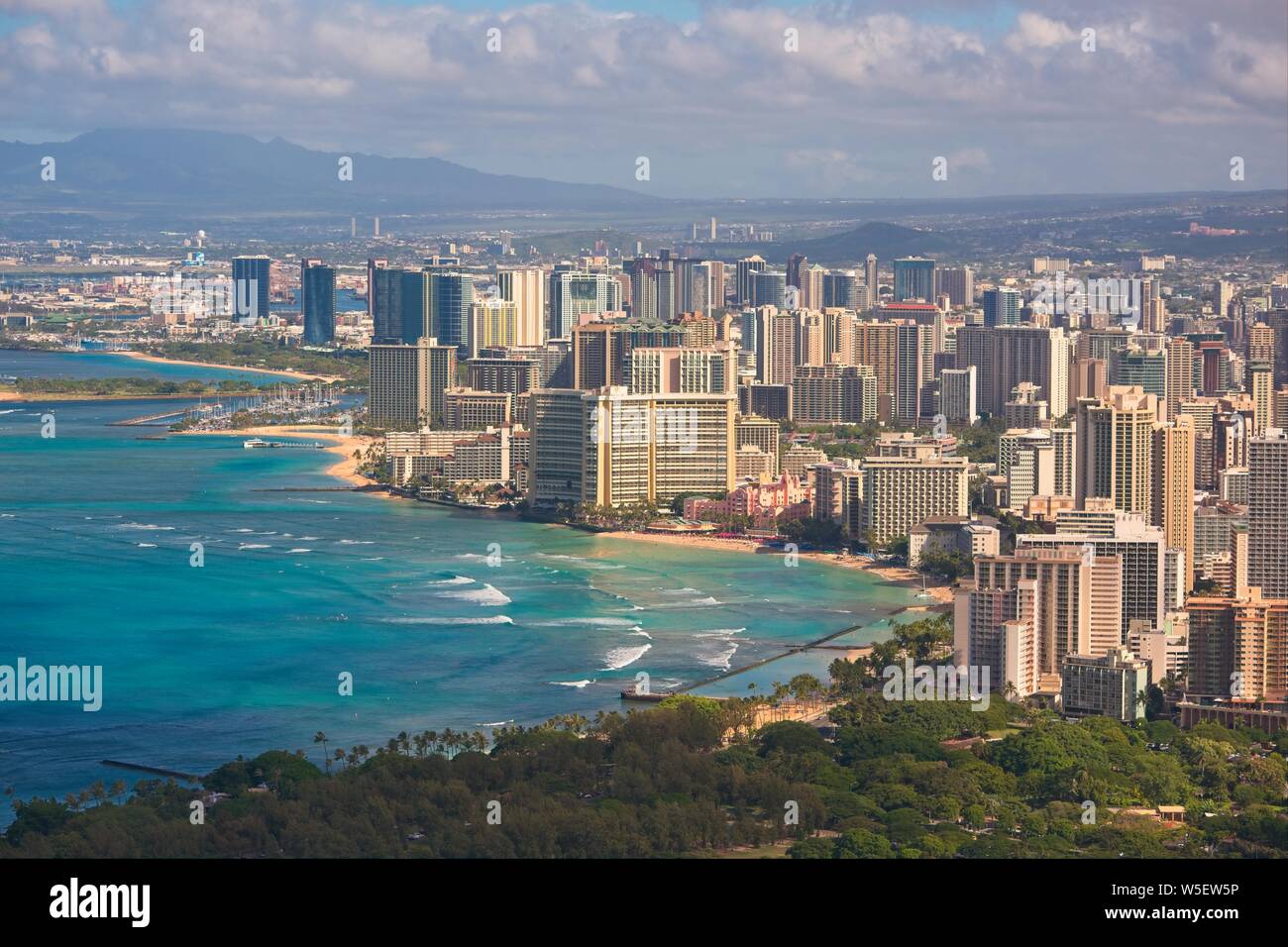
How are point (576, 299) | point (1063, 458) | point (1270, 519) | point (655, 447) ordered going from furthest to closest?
point (576, 299) < point (655, 447) < point (1063, 458) < point (1270, 519)

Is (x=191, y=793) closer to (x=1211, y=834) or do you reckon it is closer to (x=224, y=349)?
(x=1211, y=834)

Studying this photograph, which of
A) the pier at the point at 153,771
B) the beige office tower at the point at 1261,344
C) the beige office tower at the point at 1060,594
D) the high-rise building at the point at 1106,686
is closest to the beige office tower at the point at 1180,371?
the beige office tower at the point at 1261,344

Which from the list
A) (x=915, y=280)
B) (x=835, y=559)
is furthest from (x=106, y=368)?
(x=835, y=559)

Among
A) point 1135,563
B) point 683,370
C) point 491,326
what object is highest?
point 491,326

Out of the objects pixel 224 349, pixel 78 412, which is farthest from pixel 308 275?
pixel 78 412

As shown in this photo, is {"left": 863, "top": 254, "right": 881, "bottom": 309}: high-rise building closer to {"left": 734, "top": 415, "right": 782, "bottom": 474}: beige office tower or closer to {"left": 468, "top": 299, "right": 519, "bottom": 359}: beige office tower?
→ {"left": 468, "top": 299, "right": 519, "bottom": 359}: beige office tower

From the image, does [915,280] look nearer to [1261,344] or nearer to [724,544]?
[1261,344]
